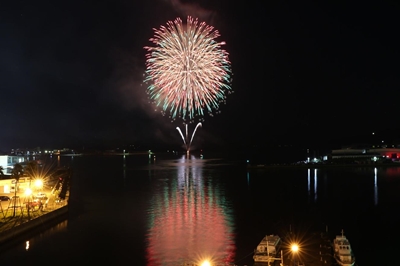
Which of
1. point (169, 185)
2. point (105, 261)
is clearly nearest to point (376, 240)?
point (105, 261)

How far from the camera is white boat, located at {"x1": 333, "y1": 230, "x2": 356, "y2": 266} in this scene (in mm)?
12742

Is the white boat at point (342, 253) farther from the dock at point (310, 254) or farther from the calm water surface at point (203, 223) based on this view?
the calm water surface at point (203, 223)

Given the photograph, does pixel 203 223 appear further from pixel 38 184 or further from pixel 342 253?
pixel 38 184

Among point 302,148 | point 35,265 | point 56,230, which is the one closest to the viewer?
point 35,265

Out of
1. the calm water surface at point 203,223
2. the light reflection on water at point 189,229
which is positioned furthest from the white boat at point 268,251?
the light reflection on water at point 189,229

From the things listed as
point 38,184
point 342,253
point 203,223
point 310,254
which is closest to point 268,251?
point 310,254

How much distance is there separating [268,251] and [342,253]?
7.84 feet

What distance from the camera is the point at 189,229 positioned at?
1867cm

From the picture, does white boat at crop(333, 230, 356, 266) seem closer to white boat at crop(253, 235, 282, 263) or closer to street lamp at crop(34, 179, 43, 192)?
white boat at crop(253, 235, 282, 263)

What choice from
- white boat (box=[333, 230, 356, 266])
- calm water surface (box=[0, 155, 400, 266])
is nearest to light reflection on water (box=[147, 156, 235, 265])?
calm water surface (box=[0, 155, 400, 266])

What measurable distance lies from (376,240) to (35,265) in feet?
44.0

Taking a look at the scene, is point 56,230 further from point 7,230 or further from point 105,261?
point 105,261

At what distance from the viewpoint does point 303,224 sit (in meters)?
20.0

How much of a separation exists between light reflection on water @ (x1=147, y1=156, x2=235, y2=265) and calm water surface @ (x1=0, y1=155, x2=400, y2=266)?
0.04m
